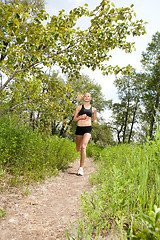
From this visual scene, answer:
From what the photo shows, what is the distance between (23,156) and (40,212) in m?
1.92

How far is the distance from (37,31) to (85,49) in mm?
2476

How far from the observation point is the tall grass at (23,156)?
165 inches

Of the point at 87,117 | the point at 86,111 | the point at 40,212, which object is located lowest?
the point at 40,212

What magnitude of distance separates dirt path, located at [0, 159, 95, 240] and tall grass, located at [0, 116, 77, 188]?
1.52 ft

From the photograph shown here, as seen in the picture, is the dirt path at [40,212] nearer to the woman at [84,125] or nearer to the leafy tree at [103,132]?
the woman at [84,125]

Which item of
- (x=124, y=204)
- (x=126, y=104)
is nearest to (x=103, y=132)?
(x=126, y=104)

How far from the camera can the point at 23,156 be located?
184 inches

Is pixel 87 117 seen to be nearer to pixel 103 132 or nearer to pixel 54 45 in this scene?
pixel 54 45

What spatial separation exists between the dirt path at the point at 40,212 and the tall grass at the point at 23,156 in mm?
464

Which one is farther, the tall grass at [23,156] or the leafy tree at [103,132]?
the leafy tree at [103,132]

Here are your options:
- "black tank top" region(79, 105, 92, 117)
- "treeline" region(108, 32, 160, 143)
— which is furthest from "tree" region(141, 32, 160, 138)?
"black tank top" region(79, 105, 92, 117)

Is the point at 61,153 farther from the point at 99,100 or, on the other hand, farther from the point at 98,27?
the point at 99,100

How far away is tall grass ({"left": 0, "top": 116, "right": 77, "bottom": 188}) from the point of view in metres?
4.20

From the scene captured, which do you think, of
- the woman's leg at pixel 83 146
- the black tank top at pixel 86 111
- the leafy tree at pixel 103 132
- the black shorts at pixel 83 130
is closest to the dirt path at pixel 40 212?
the woman's leg at pixel 83 146
